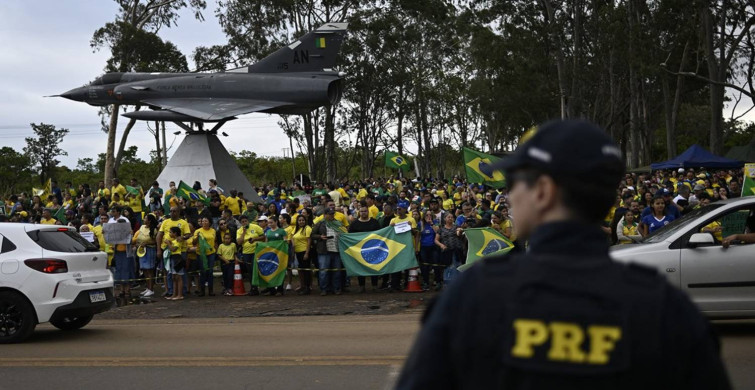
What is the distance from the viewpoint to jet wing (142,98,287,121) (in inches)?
1180

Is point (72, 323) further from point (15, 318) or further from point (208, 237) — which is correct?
point (208, 237)

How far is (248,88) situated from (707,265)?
23.7 meters

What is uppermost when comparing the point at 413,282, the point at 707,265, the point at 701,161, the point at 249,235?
the point at 701,161

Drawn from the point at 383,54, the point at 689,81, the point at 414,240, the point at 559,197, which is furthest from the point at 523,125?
the point at 559,197

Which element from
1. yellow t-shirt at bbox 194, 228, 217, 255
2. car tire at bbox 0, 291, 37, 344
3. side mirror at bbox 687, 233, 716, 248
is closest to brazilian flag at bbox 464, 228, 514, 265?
side mirror at bbox 687, 233, 716, 248

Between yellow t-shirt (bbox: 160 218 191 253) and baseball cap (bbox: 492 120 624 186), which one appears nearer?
baseball cap (bbox: 492 120 624 186)

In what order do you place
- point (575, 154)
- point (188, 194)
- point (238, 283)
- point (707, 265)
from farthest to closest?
point (188, 194) < point (238, 283) < point (707, 265) < point (575, 154)

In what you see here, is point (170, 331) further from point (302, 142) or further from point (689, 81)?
point (689, 81)

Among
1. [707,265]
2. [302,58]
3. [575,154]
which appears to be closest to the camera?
[575,154]

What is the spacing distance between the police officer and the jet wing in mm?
28332

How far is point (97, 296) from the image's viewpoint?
11.5 m

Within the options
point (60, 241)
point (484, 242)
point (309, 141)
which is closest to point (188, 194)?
point (484, 242)

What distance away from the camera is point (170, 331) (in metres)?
12.3

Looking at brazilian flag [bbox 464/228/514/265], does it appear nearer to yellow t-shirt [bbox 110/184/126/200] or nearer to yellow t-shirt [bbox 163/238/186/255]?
yellow t-shirt [bbox 163/238/186/255]
